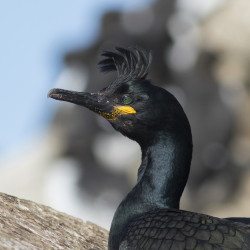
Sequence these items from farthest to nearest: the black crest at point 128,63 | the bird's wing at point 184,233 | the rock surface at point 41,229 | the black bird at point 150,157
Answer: the black crest at point 128,63 < the rock surface at point 41,229 < the black bird at point 150,157 < the bird's wing at point 184,233

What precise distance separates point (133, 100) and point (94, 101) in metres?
0.52

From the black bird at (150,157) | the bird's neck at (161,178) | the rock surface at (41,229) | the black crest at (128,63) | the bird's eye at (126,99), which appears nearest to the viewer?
the black bird at (150,157)

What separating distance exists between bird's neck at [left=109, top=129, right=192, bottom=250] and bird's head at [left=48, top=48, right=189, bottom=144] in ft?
Answer: 0.48

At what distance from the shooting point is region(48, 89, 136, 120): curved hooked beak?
334 inches

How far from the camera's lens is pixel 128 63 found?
872cm

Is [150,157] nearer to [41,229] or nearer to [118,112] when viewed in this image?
[118,112]

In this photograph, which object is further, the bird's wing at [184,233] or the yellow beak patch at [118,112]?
the yellow beak patch at [118,112]

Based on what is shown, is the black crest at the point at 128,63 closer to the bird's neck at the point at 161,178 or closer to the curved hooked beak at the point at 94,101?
the curved hooked beak at the point at 94,101

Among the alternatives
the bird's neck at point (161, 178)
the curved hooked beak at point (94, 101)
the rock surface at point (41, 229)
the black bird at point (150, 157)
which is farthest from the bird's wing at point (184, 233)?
the curved hooked beak at point (94, 101)

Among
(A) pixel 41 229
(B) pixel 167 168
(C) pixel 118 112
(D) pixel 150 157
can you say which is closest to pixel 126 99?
(C) pixel 118 112

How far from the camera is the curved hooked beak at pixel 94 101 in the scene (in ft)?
27.8

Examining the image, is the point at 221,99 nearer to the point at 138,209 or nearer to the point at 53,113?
the point at 53,113

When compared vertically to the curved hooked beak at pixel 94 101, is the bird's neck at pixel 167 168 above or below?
below

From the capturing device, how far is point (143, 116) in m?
8.24
